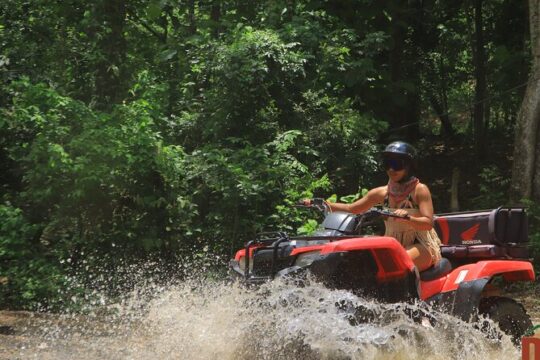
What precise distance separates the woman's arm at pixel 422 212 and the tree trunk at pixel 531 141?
7060 mm

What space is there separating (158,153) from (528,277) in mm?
5054

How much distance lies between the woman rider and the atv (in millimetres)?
161

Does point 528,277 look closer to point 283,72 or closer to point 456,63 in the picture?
point 283,72

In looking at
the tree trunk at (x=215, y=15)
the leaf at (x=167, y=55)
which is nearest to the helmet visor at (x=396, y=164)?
the leaf at (x=167, y=55)

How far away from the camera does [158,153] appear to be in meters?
9.60

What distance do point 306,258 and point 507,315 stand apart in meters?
2.04

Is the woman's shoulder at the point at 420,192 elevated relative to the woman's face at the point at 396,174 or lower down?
lower down

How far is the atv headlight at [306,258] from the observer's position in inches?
199

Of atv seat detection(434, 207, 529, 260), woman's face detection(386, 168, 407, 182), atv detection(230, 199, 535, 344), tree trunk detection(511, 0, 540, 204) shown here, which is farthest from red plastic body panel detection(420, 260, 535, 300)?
tree trunk detection(511, 0, 540, 204)

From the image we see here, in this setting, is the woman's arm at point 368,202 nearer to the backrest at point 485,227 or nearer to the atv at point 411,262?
the atv at point 411,262

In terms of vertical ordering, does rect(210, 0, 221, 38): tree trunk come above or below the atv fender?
above

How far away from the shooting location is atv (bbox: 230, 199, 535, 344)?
16.8 ft

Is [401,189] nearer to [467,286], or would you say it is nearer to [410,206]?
[410,206]

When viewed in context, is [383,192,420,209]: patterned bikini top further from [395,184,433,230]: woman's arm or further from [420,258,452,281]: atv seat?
[420,258,452,281]: atv seat
